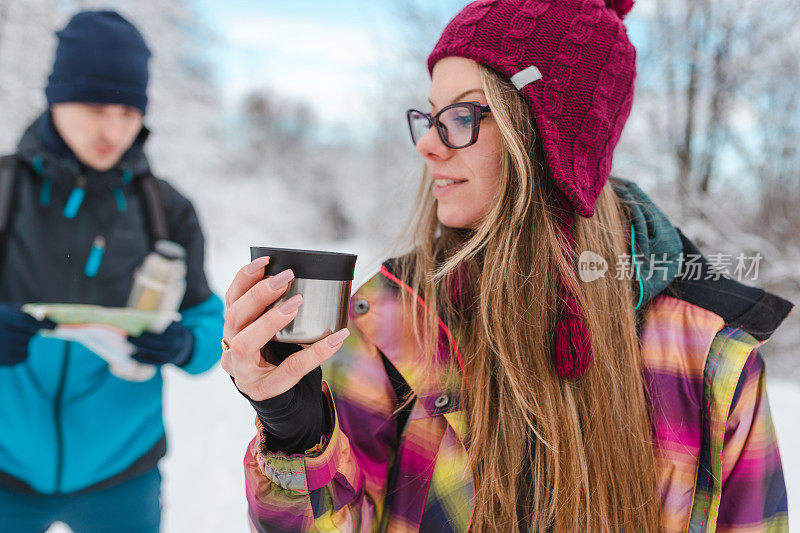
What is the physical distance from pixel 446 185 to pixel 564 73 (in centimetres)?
41

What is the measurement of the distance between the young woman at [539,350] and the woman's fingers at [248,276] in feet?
1.32

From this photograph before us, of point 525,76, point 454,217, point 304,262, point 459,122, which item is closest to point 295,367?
point 304,262

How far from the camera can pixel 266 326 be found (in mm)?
858

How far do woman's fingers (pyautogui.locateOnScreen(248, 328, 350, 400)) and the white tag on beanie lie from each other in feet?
2.64

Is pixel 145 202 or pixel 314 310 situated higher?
pixel 145 202

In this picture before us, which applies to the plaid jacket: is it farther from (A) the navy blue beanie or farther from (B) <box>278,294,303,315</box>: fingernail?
(A) the navy blue beanie

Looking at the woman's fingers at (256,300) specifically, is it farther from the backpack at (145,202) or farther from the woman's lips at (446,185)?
the backpack at (145,202)

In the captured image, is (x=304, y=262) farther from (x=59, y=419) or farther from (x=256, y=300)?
(x=59, y=419)

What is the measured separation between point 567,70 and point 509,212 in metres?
0.39

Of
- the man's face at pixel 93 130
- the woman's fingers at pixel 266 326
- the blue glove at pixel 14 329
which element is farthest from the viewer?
the man's face at pixel 93 130

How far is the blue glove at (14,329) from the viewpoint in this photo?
5.59ft

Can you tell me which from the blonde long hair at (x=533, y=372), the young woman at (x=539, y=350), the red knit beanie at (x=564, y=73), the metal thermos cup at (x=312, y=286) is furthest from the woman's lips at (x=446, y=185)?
the metal thermos cup at (x=312, y=286)

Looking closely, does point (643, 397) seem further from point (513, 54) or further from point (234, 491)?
point (234, 491)

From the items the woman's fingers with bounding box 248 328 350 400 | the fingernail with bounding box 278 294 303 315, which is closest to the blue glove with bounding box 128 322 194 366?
the woman's fingers with bounding box 248 328 350 400
